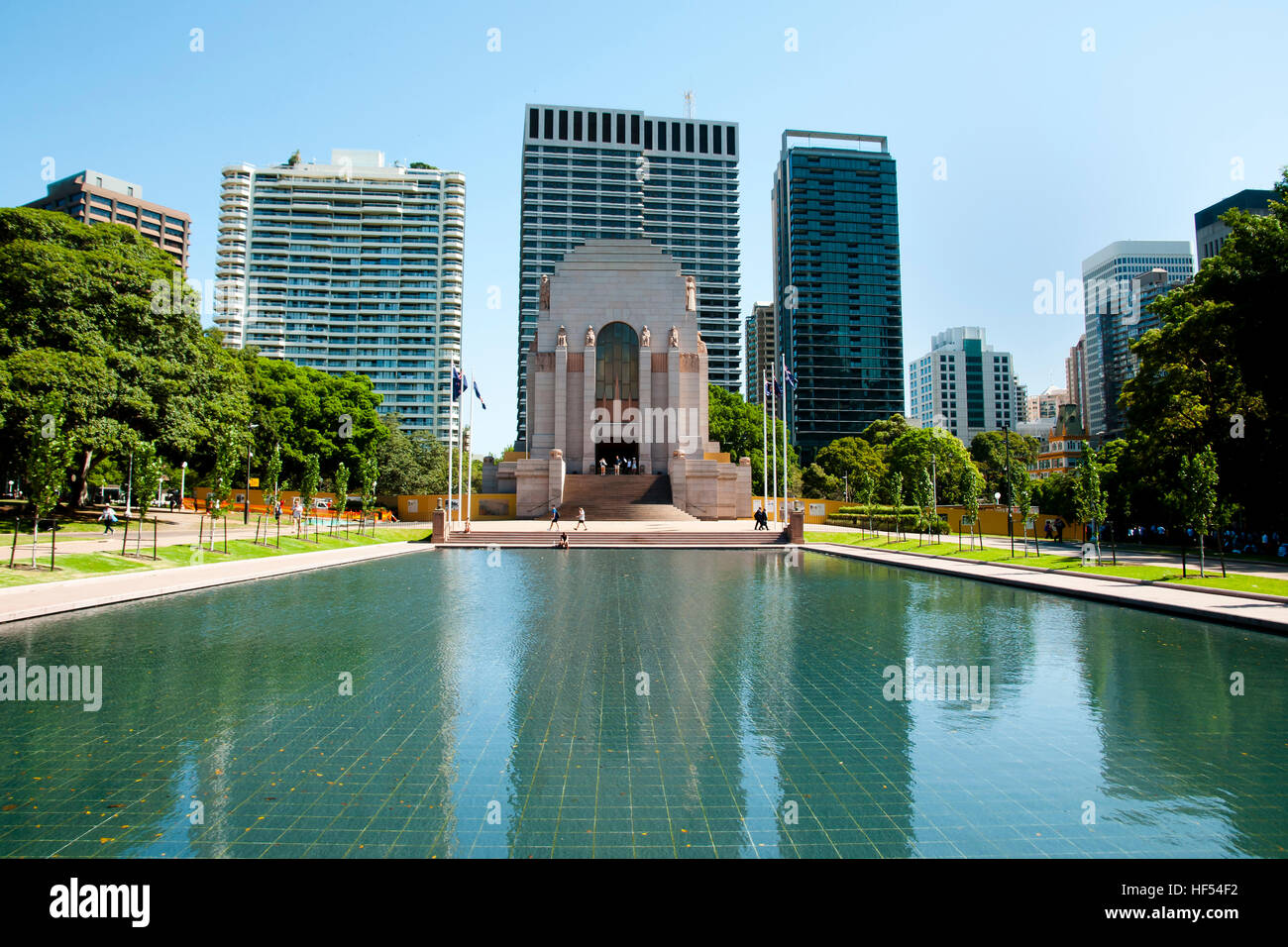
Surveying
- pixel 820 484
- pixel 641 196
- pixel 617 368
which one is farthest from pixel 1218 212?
pixel 641 196

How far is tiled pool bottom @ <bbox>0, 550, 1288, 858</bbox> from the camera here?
14.1ft

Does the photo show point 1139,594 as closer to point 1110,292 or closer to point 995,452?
point 995,452

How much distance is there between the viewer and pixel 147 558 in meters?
21.4

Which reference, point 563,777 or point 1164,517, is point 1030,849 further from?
point 1164,517

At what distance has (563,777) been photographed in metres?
5.22

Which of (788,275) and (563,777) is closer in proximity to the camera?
(563,777)

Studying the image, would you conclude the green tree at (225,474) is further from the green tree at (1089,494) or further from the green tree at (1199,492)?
the green tree at (1199,492)

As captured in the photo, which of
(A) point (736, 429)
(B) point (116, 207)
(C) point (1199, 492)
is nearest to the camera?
(C) point (1199, 492)

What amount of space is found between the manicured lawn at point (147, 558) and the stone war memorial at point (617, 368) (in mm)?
21301

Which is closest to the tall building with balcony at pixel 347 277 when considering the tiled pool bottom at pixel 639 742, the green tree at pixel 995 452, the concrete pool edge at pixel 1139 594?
the green tree at pixel 995 452

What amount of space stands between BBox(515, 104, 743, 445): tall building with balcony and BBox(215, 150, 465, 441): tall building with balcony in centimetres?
1784

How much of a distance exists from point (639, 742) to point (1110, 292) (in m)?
188
